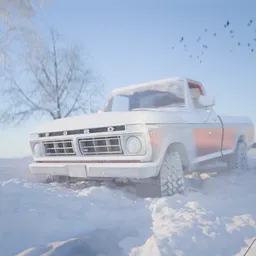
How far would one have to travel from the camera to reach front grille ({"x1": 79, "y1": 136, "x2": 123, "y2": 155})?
3.13 meters

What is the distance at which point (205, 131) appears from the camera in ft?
14.1

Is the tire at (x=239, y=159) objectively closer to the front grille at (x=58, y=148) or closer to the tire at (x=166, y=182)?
the tire at (x=166, y=182)

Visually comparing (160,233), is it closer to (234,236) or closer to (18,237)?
(234,236)

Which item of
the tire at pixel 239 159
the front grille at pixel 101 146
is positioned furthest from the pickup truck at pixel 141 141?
the tire at pixel 239 159

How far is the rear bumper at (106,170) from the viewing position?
2.88 meters

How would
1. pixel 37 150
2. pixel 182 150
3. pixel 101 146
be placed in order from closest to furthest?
pixel 101 146
pixel 182 150
pixel 37 150

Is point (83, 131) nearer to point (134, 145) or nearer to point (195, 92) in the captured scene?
point (134, 145)

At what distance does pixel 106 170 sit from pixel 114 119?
661mm

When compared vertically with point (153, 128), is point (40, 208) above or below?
below

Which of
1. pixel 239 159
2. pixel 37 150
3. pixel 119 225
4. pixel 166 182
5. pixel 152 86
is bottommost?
pixel 239 159

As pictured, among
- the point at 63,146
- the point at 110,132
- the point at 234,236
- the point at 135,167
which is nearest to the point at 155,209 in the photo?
the point at 135,167

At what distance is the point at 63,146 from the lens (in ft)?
11.9

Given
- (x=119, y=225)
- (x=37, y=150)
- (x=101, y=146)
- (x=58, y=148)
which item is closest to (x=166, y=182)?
(x=101, y=146)

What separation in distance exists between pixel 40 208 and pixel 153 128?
156 cm
